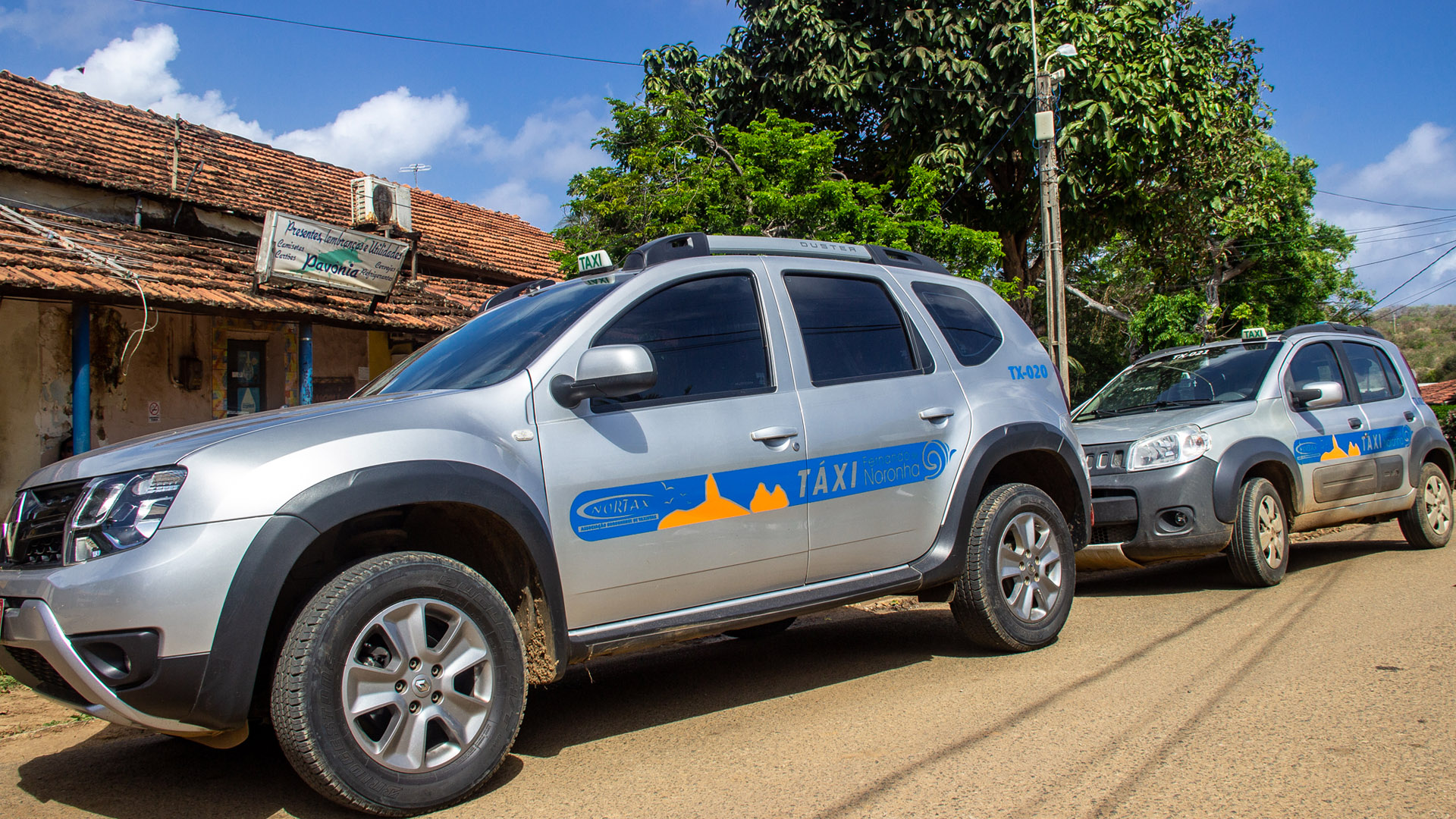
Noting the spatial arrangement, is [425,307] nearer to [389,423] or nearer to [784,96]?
[784,96]

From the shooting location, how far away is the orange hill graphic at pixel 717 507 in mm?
3736

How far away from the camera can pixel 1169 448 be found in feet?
22.3

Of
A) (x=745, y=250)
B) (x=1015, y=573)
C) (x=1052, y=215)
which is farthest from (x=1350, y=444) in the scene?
(x=1052, y=215)

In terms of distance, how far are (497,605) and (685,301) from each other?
1.51 metres

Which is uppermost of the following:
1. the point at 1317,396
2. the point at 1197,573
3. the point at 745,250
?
the point at 745,250

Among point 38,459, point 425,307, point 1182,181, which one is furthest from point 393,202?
point 1182,181

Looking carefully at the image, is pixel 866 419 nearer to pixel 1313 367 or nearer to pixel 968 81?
pixel 1313 367

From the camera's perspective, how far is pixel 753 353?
13.9ft

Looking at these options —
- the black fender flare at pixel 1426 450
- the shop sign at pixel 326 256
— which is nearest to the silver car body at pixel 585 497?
the black fender flare at pixel 1426 450

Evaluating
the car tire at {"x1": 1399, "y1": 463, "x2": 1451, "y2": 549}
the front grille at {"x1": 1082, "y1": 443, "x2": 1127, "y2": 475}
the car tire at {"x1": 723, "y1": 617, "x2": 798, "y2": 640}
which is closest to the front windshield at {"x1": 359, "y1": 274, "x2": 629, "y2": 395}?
the car tire at {"x1": 723, "y1": 617, "x2": 798, "y2": 640}

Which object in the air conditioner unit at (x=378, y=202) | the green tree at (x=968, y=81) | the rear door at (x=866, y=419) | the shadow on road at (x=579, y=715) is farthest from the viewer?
the green tree at (x=968, y=81)

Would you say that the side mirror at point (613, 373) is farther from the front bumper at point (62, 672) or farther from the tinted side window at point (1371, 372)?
the tinted side window at point (1371, 372)

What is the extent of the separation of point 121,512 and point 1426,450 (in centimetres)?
941

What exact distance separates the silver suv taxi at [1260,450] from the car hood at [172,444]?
5.08 metres
